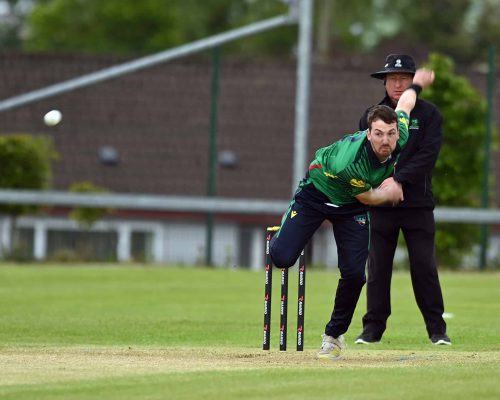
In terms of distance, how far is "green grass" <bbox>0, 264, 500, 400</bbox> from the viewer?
26.8 ft

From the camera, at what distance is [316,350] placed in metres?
11.0

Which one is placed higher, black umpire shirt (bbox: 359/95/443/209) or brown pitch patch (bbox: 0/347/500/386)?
black umpire shirt (bbox: 359/95/443/209)

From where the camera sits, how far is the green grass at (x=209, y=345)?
817 cm

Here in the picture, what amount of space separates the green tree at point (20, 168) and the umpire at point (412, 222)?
18150 millimetres

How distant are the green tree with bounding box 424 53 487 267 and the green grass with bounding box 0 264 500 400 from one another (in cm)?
445

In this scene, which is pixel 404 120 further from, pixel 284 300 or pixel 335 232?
pixel 284 300

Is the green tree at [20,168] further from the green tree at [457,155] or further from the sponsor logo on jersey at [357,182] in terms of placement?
the sponsor logo on jersey at [357,182]

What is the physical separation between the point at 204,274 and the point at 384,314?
11840 millimetres

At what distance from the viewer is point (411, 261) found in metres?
11.6

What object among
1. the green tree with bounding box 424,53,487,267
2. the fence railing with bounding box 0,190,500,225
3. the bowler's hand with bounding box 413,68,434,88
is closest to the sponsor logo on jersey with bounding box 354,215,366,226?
the bowler's hand with bounding box 413,68,434,88

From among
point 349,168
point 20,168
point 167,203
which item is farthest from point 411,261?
point 20,168

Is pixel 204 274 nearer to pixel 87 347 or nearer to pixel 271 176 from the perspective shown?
pixel 87 347

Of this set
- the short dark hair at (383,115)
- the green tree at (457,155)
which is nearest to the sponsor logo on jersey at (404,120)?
the short dark hair at (383,115)

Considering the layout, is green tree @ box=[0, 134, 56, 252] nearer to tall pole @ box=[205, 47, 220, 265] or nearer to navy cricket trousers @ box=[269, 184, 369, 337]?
tall pole @ box=[205, 47, 220, 265]
